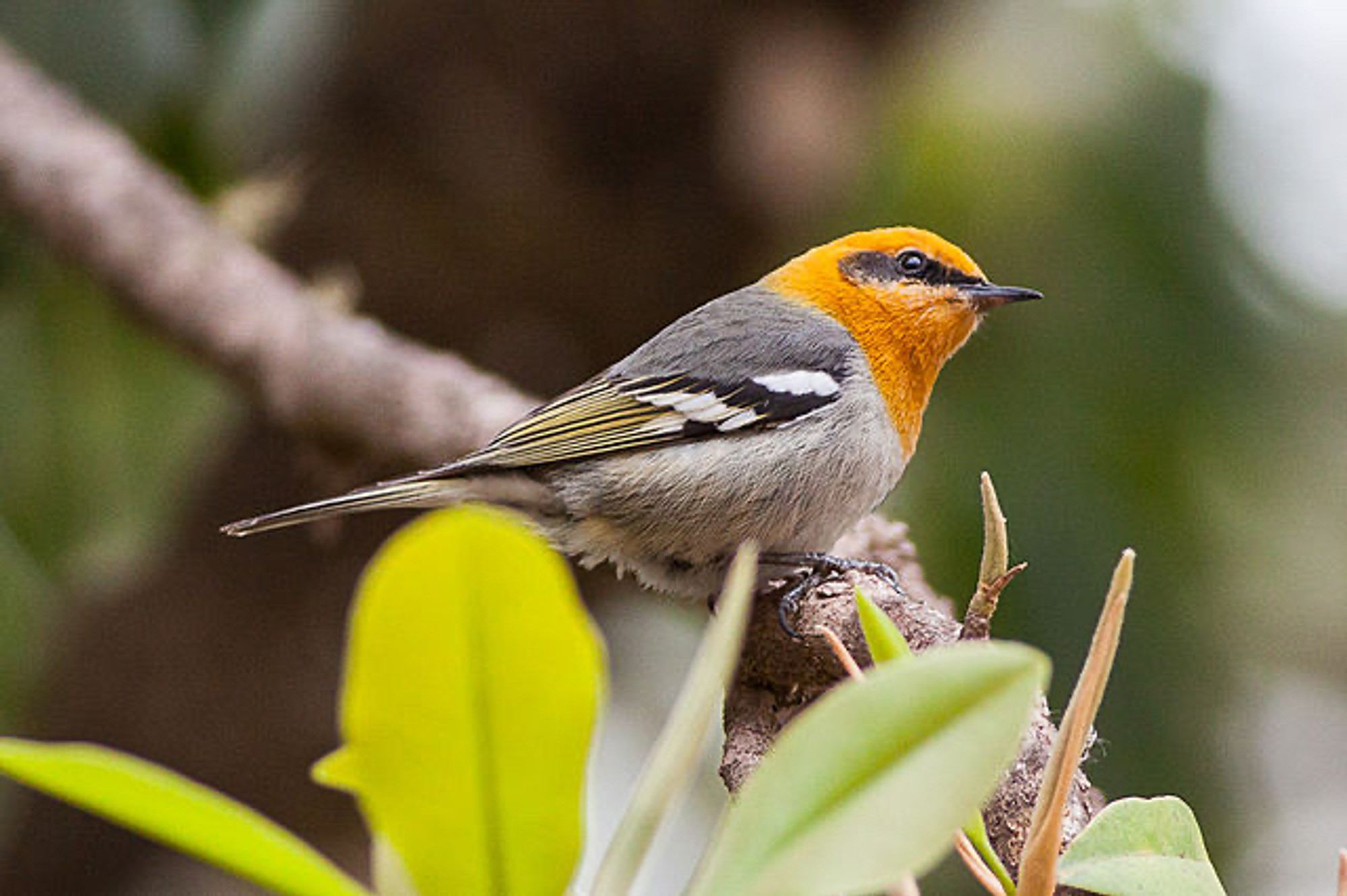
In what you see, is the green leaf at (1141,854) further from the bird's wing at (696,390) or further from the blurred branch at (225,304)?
the blurred branch at (225,304)

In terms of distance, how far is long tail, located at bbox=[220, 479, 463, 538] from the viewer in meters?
2.31

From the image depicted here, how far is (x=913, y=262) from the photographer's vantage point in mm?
2881

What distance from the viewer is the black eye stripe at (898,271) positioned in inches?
113

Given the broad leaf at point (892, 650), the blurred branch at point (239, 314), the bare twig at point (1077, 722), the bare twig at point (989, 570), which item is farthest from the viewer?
the blurred branch at point (239, 314)

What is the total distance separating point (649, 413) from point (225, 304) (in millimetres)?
976

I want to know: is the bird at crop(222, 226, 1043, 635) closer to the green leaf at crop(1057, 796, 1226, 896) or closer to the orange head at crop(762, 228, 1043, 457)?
the orange head at crop(762, 228, 1043, 457)

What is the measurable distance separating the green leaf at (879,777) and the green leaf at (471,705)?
0.27 ft

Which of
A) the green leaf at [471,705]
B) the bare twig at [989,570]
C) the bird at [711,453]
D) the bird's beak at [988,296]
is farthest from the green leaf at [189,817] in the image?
the bird's beak at [988,296]

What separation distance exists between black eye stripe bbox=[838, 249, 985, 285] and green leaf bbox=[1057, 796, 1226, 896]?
82.7 inches

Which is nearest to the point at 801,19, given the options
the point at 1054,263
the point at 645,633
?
the point at 1054,263

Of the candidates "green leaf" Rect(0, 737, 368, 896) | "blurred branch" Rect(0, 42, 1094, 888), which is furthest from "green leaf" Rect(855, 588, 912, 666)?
"blurred branch" Rect(0, 42, 1094, 888)

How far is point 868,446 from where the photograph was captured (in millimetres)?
2549

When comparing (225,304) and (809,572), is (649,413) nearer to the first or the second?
(809,572)

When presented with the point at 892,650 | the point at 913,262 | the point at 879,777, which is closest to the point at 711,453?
the point at 913,262
